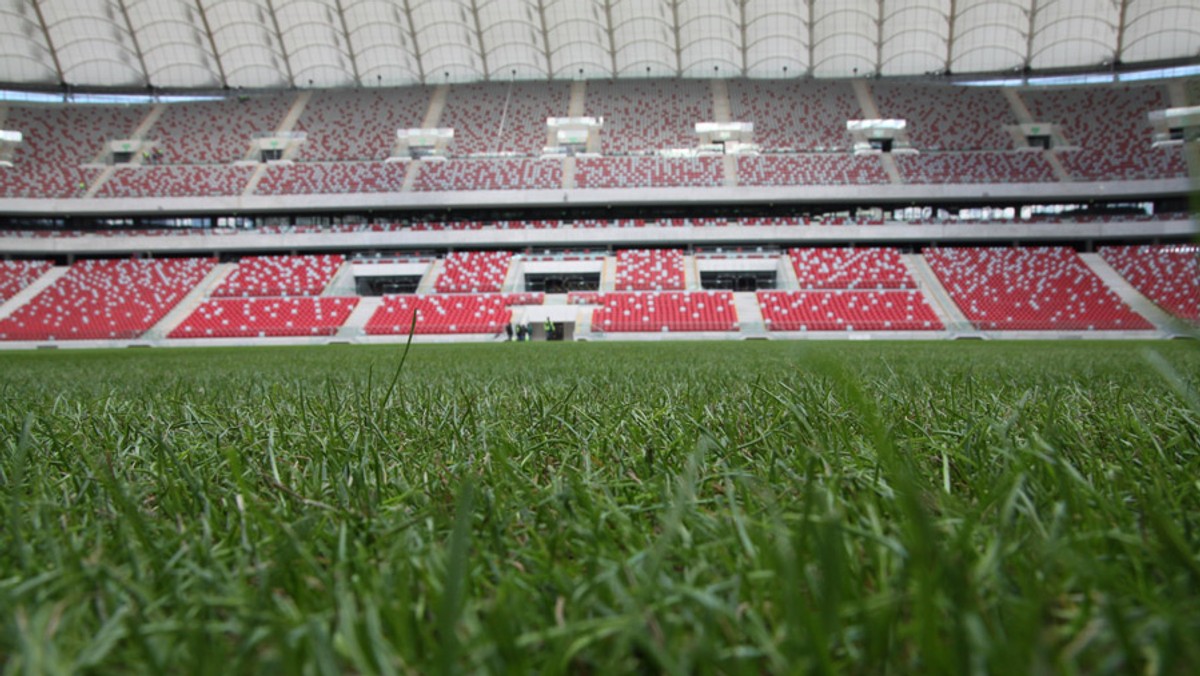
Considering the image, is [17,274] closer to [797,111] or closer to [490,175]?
[490,175]

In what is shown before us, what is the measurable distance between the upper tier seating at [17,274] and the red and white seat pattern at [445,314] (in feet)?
69.1

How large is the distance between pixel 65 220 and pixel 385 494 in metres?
56.1

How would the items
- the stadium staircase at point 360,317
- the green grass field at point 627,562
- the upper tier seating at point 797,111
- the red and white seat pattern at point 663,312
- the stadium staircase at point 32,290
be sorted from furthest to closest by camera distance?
the upper tier seating at point 797,111 → the stadium staircase at point 32,290 → the stadium staircase at point 360,317 → the red and white seat pattern at point 663,312 → the green grass field at point 627,562

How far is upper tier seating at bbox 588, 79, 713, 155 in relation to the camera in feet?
155

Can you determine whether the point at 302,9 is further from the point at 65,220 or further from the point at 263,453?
the point at 263,453

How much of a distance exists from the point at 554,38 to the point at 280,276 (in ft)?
81.7

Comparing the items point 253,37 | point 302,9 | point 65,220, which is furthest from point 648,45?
point 65,220

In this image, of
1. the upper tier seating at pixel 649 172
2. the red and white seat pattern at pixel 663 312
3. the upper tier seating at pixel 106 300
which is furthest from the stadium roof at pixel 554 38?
the red and white seat pattern at pixel 663 312

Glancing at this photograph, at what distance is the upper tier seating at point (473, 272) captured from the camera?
122 ft

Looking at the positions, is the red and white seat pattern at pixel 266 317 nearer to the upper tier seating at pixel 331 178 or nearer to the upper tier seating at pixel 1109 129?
the upper tier seating at pixel 331 178

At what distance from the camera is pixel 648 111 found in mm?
49375

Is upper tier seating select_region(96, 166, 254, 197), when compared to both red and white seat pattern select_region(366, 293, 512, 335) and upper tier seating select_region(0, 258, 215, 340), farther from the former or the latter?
red and white seat pattern select_region(366, 293, 512, 335)

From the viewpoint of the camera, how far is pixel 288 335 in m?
30.9

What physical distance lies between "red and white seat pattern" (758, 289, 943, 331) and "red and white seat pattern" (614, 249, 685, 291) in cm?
549
